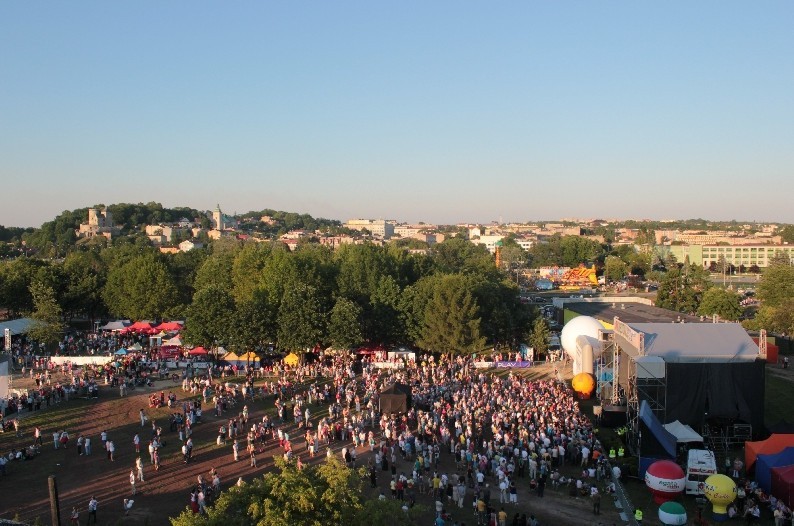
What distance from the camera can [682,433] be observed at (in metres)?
20.8

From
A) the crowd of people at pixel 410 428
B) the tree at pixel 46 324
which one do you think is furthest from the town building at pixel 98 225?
the crowd of people at pixel 410 428

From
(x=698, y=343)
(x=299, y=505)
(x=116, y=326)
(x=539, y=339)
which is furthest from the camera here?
(x=116, y=326)

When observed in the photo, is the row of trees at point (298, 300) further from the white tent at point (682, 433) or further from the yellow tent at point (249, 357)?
the white tent at point (682, 433)

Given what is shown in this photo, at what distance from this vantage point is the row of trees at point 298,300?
34.0m

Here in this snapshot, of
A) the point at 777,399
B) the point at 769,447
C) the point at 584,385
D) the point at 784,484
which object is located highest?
the point at 769,447

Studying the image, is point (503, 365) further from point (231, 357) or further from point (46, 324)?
point (46, 324)

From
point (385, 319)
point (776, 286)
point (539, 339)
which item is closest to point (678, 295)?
point (776, 286)

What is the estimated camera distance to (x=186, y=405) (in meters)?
24.7

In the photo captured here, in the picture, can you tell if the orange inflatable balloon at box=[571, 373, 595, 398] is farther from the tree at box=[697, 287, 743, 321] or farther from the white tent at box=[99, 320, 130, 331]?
the white tent at box=[99, 320, 130, 331]

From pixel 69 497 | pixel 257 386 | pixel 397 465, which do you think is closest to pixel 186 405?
pixel 257 386

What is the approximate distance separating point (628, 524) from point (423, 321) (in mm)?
21391

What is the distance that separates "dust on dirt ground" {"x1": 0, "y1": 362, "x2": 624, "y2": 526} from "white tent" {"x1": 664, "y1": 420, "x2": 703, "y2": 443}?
3713 millimetres

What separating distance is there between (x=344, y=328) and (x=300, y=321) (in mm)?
2289

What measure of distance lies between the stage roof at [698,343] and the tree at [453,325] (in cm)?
1108
